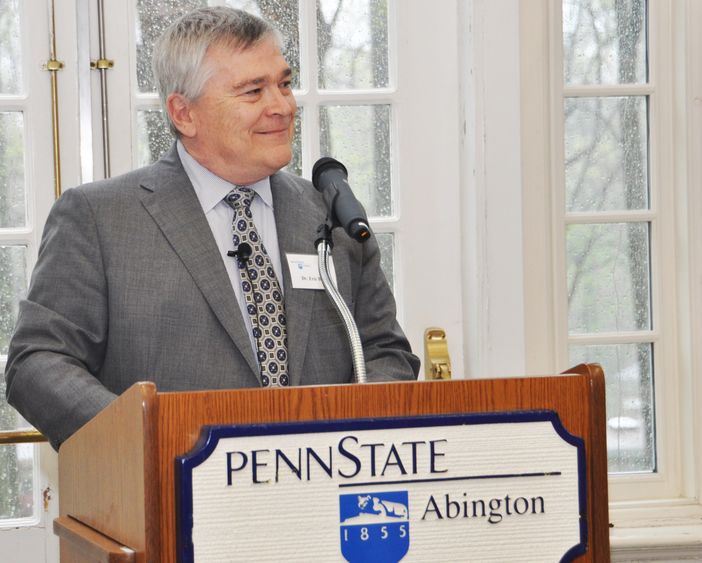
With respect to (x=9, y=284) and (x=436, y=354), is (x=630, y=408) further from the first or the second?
(x=9, y=284)

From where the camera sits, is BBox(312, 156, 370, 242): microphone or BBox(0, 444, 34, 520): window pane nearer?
BBox(312, 156, 370, 242): microphone

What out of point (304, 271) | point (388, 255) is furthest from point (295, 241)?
point (388, 255)

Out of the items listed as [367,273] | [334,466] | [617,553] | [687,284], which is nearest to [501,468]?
[334,466]

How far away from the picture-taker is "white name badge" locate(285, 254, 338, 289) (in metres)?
1.82

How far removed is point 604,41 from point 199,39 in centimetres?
111

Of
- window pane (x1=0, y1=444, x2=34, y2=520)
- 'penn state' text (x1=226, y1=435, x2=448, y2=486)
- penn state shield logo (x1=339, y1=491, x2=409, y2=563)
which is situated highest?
'penn state' text (x1=226, y1=435, x2=448, y2=486)

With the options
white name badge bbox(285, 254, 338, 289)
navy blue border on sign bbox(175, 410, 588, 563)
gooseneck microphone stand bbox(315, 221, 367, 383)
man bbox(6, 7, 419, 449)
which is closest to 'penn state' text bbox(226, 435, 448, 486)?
navy blue border on sign bbox(175, 410, 588, 563)

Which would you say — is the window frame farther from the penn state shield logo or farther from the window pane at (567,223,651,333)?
the penn state shield logo

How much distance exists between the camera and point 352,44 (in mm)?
2570

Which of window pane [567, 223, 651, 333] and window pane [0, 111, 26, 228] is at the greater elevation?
window pane [0, 111, 26, 228]

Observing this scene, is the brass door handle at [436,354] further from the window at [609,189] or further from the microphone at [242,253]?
the microphone at [242,253]

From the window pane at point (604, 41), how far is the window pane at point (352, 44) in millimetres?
433

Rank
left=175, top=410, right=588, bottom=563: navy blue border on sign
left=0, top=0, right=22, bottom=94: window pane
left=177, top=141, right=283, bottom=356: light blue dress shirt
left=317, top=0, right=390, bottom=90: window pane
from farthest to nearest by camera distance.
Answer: left=317, top=0, right=390, bottom=90: window pane
left=0, top=0, right=22, bottom=94: window pane
left=177, top=141, right=283, bottom=356: light blue dress shirt
left=175, top=410, right=588, bottom=563: navy blue border on sign

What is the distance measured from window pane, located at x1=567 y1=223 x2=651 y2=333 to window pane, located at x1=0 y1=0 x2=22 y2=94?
4.30ft
